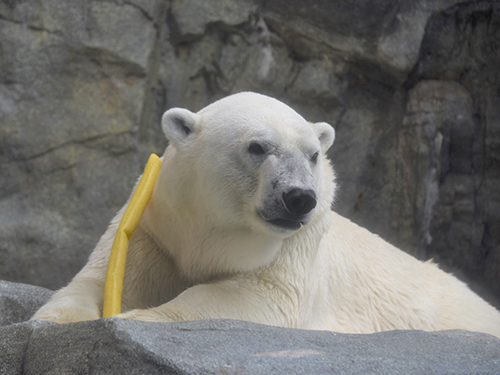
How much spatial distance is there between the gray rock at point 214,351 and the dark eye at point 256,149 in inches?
29.7

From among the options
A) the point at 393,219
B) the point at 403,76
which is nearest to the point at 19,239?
the point at 393,219

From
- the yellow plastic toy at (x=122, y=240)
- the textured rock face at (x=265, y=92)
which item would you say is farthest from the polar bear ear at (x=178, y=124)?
the textured rock face at (x=265, y=92)

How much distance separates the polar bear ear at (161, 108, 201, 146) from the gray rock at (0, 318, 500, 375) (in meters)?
0.98

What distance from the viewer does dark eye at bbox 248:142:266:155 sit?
2207 mm

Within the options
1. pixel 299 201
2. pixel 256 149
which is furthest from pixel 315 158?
pixel 299 201

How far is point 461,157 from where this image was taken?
4.63m

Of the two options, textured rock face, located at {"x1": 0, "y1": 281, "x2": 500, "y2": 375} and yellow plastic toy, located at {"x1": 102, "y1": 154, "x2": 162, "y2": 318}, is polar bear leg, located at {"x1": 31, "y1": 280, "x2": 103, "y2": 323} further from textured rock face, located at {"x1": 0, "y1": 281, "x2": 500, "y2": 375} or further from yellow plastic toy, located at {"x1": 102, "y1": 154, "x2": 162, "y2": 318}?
textured rock face, located at {"x1": 0, "y1": 281, "x2": 500, "y2": 375}

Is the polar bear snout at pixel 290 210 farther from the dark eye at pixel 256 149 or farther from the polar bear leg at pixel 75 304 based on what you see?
the polar bear leg at pixel 75 304

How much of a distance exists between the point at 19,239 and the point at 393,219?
3082mm

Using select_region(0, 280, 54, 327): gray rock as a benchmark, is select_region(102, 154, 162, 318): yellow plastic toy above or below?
above

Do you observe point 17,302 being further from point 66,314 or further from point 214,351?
point 214,351

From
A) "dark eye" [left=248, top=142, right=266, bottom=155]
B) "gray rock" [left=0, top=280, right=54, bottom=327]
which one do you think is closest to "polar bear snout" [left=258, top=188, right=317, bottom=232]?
"dark eye" [left=248, top=142, right=266, bottom=155]

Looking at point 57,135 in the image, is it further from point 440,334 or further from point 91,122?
point 440,334

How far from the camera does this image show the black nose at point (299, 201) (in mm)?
1975
